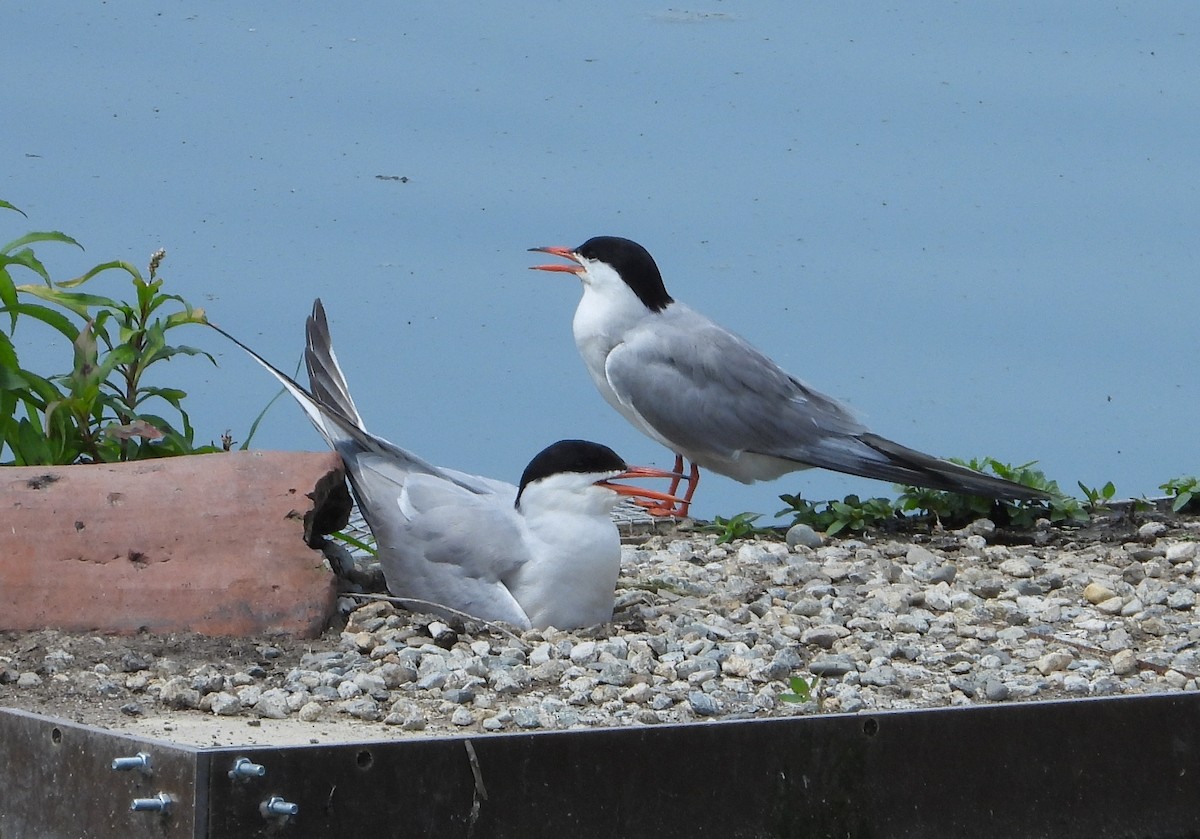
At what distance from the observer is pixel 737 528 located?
5.12m

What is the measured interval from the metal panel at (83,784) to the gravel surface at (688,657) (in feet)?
0.91

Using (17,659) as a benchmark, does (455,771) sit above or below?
above

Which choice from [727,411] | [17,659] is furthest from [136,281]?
[727,411]

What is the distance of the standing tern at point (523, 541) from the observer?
3.64 metres

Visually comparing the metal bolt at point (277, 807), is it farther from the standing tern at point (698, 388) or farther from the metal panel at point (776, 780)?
the standing tern at point (698, 388)

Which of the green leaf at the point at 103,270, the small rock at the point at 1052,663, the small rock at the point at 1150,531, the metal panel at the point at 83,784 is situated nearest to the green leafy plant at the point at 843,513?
the small rock at the point at 1150,531

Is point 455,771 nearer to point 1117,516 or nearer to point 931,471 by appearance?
point 931,471

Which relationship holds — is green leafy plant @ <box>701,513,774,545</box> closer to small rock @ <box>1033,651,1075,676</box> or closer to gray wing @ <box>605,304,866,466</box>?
gray wing @ <box>605,304,866,466</box>

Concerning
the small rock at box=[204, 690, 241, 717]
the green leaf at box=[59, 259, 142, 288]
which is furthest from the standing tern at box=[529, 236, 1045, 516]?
the small rock at box=[204, 690, 241, 717]

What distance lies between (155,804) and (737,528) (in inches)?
116

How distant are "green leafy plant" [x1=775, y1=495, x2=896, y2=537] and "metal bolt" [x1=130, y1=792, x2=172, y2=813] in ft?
9.92

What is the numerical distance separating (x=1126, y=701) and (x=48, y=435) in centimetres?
258

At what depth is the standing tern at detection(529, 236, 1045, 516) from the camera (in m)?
5.33

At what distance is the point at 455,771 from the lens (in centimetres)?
247
